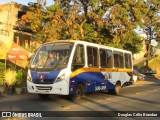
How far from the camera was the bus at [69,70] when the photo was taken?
43.3ft

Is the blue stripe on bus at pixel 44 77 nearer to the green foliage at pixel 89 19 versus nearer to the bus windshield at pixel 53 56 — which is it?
the bus windshield at pixel 53 56

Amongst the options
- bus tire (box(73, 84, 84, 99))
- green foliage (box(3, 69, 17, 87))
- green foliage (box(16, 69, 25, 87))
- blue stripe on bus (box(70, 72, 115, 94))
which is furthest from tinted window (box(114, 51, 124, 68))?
green foliage (box(3, 69, 17, 87))

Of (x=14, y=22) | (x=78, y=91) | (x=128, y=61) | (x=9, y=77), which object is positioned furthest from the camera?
(x=14, y=22)

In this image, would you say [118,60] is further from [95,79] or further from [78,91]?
[78,91]

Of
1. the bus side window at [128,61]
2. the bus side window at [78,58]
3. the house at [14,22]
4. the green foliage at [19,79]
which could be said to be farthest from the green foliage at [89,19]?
the bus side window at [78,58]

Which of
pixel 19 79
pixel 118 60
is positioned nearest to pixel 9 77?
pixel 19 79

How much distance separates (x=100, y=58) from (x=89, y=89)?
77.4 inches

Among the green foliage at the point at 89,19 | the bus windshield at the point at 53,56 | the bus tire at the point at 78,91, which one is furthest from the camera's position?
the green foliage at the point at 89,19

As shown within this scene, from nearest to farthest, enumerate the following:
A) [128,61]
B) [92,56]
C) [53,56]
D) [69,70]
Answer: [69,70] < [53,56] < [92,56] < [128,61]

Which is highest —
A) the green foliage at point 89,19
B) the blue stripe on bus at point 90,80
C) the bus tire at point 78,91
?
the green foliage at point 89,19

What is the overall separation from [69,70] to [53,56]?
3.54 ft

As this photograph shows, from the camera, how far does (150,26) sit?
48.1 metres

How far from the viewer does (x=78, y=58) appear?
14039mm

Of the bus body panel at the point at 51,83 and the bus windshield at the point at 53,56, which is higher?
the bus windshield at the point at 53,56
